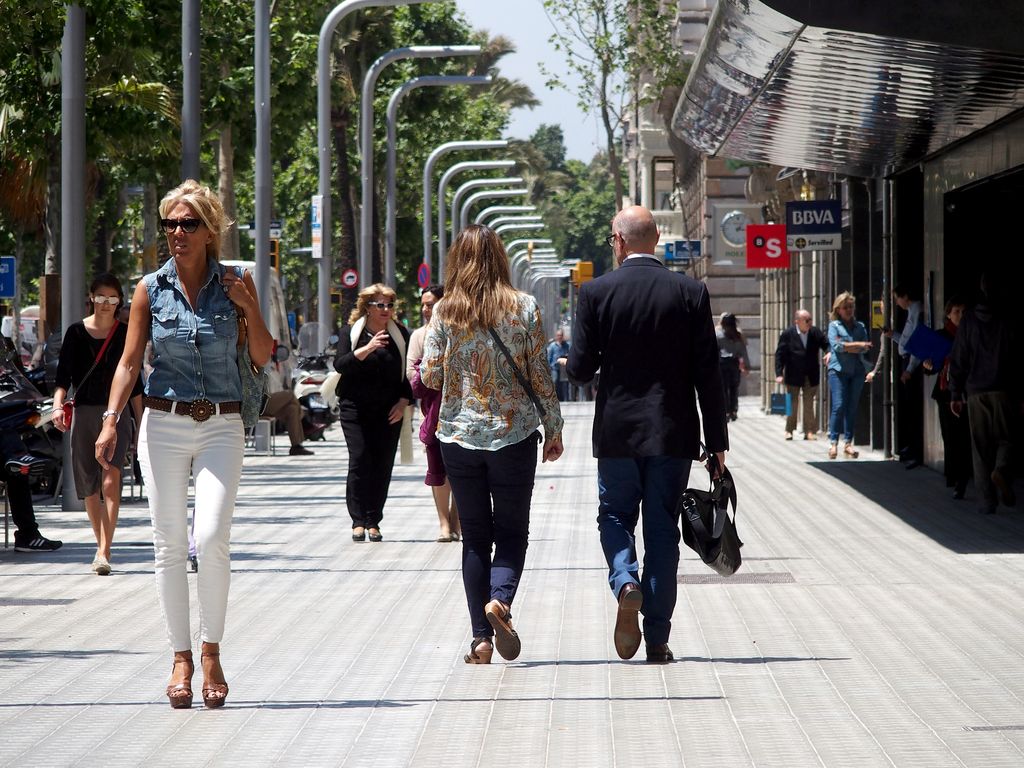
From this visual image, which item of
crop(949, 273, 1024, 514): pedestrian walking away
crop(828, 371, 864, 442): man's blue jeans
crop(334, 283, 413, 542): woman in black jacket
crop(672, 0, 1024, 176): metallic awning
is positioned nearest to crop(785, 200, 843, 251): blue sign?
crop(828, 371, 864, 442): man's blue jeans

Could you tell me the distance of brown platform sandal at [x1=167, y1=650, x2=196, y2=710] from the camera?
6.98 meters

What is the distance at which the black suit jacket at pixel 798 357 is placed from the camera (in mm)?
25641

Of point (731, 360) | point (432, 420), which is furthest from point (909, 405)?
point (731, 360)

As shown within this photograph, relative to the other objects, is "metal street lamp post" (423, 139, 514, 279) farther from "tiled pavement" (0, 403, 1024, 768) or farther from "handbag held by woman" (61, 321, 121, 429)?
"handbag held by woman" (61, 321, 121, 429)

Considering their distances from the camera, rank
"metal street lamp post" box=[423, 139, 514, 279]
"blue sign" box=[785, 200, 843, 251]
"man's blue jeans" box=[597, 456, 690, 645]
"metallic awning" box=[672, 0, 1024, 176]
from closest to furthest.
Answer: "man's blue jeans" box=[597, 456, 690, 645] → "metallic awning" box=[672, 0, 1024, 176] → "blue sign" box=[785, 200, 843, 251] → "metal street lamp post" box=[423, 139, 514, 279]

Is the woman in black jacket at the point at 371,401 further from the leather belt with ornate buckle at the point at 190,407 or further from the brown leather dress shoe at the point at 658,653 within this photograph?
the leather belt with ornate buckle at the point at 190,407

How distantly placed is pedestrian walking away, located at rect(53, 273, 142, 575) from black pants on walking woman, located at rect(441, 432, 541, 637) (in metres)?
4.03

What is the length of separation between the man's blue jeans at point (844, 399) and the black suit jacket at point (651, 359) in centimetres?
1390

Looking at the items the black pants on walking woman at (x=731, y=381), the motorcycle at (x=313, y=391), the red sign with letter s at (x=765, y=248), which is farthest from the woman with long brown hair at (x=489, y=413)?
the black pants on walking woman at (x=731, y=381)

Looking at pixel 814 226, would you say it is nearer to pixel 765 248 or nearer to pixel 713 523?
pixel 765 248

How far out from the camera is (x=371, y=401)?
1330 centimetres

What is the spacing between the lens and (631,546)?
8.12 metres

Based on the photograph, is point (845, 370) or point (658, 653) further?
point (845, 370)

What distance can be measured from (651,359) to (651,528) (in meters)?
0.71
